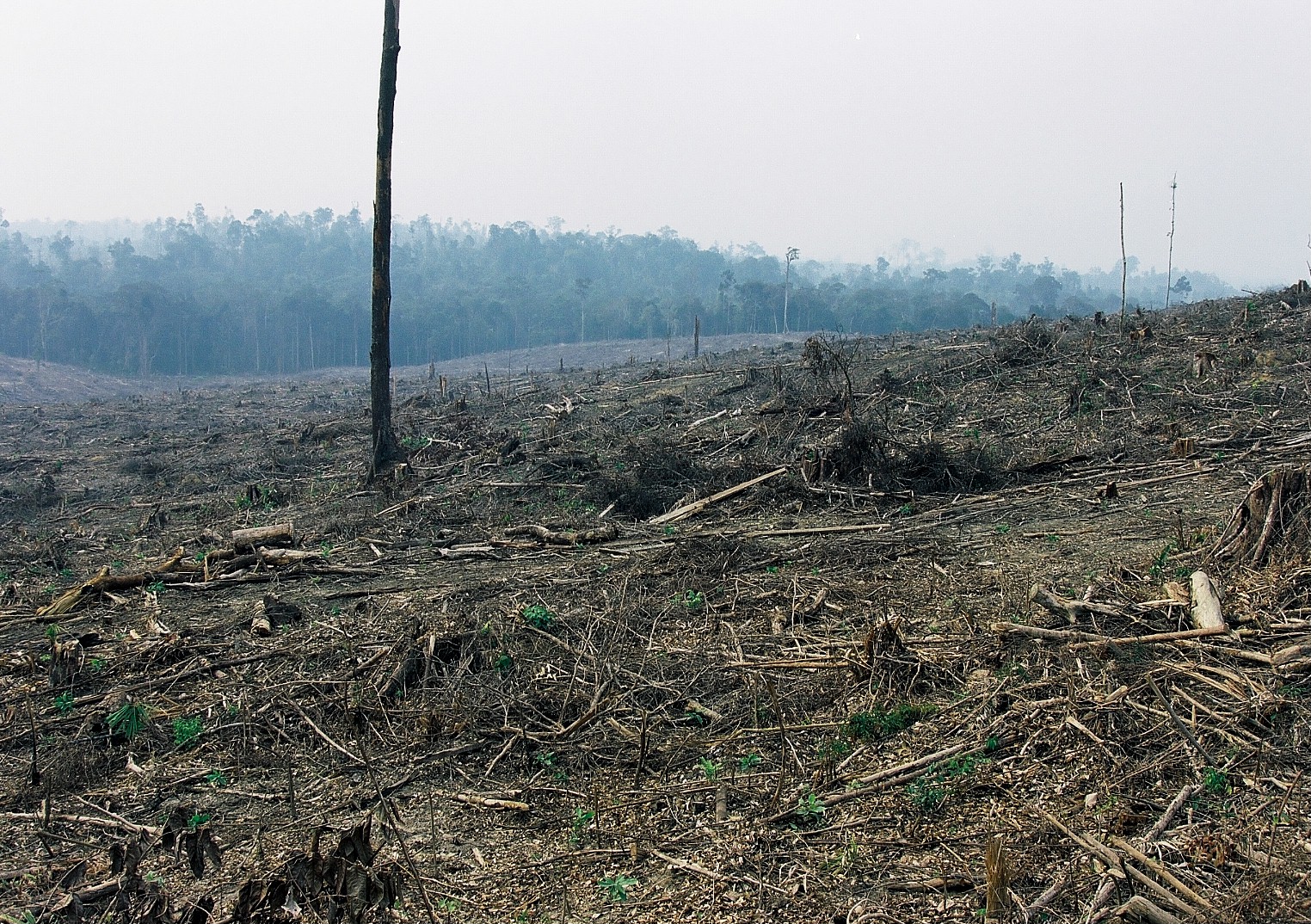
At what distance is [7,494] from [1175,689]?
1431 centimetres

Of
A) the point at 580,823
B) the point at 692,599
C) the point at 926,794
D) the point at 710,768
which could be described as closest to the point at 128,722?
the point at 580,823

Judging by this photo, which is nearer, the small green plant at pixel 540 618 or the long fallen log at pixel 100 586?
the small green plant at pixel 540 618

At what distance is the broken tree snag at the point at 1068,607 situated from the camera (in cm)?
483

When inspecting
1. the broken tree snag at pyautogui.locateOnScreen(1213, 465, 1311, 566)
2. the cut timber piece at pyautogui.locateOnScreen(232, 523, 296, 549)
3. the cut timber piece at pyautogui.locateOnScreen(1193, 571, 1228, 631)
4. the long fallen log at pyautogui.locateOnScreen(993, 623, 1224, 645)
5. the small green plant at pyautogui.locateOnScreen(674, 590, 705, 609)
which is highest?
the broken tree snag at pyautogui.locateOnScreen(1213, 465, 1311, 566)

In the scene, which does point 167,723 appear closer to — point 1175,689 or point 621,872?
point 621,872

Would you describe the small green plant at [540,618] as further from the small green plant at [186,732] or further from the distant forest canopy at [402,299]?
the distant forest canopy at [402,299]

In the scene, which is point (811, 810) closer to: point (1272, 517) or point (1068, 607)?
point (1068, 607)

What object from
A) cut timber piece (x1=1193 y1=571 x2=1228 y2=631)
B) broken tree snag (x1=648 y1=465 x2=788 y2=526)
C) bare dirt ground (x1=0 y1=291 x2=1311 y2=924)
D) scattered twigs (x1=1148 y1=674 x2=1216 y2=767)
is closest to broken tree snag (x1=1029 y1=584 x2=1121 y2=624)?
bare dirt ground (x1=0 y1=291 x2=1311 y2=924)

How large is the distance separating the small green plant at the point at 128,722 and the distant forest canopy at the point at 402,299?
43.5 meters

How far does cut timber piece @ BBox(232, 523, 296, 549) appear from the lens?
780 cm

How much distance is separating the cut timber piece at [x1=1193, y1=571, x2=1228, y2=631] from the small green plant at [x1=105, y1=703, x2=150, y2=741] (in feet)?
17.5

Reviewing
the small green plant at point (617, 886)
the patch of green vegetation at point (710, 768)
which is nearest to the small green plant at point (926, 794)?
the patch of green vegetation at point (710, 768)

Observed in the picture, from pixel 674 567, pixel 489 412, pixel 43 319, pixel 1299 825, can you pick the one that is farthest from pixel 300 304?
pixel 1299 825

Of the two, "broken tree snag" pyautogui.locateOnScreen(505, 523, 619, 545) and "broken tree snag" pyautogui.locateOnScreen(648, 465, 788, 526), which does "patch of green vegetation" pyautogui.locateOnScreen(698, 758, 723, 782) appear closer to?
"broken tree snag" pyautogui.locateOnScreen(505, 523, 619, 545)
